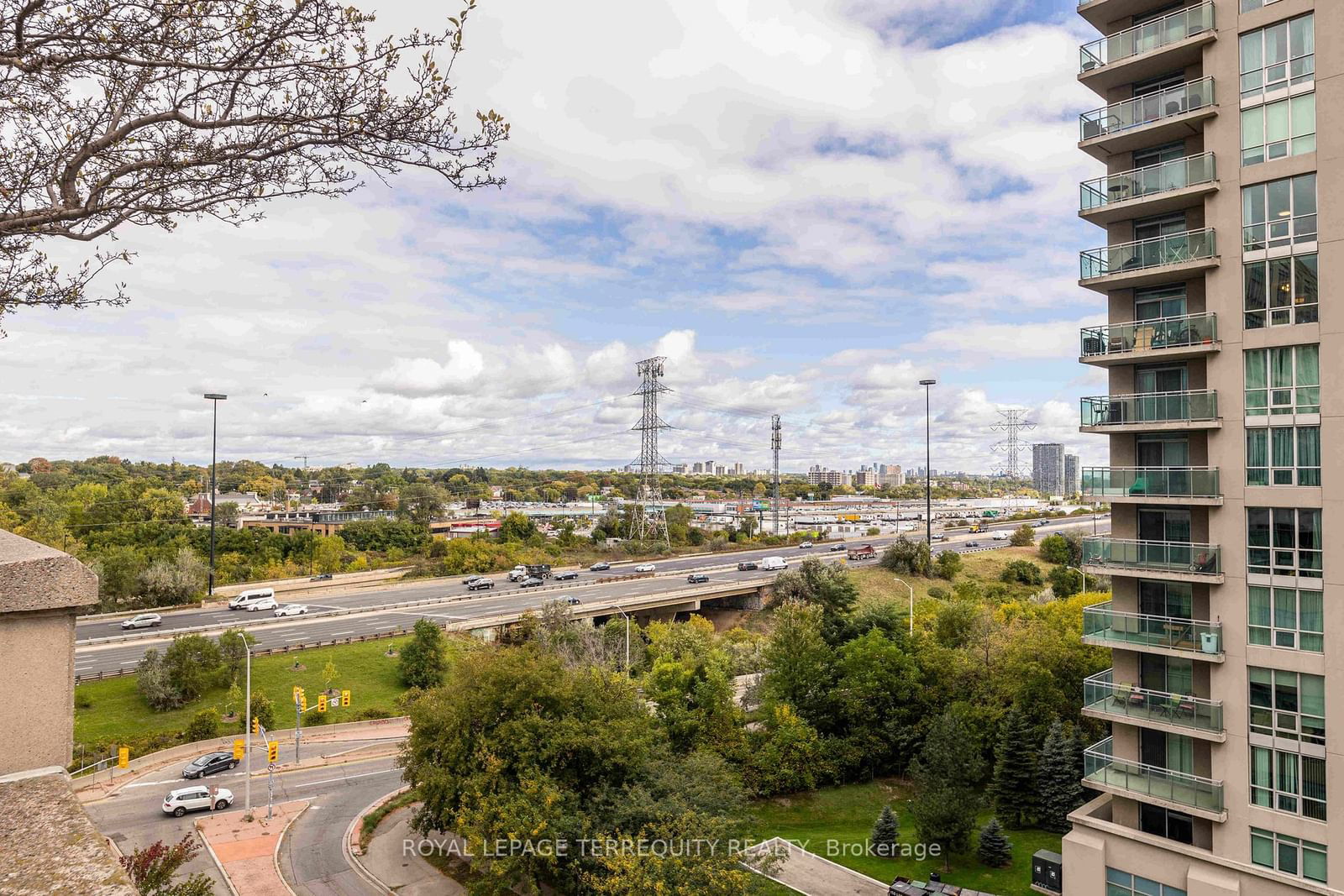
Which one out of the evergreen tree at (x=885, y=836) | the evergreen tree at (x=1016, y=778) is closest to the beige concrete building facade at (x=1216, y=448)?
the evergreen tree at (x=885, y=836)

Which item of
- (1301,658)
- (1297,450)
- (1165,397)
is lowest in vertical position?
(1301,658)

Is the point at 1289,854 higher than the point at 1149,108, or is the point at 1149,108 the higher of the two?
the point at 1149,108

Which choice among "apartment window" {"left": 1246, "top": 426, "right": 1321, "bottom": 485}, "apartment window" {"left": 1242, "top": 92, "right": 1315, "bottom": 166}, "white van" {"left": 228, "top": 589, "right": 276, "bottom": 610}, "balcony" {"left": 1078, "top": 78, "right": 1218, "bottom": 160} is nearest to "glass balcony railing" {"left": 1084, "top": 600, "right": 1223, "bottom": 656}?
"apartment window" {"left": 1246, "top": 426, "right": 1321, "bottom": 485}

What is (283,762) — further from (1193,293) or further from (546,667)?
(1193,293)

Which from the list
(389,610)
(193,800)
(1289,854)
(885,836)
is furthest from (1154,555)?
(389,610)

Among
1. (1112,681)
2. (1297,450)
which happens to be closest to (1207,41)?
(1297,450)

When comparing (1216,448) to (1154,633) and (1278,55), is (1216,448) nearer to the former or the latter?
(1154,633)
